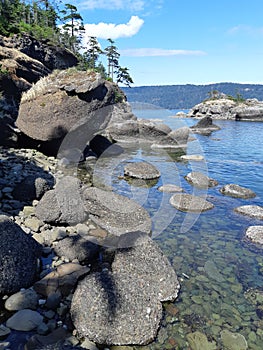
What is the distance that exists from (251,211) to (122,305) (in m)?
7.14

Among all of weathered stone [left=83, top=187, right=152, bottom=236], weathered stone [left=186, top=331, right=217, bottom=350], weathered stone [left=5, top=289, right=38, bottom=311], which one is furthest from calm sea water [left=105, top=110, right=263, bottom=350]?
weathered stone [left=5, top=289, right=38, bottom=311]

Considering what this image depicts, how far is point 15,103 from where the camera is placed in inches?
699

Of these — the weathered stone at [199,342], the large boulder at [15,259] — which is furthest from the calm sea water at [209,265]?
the large boulder at [15,259]

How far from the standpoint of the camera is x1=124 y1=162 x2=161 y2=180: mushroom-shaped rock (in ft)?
48.4

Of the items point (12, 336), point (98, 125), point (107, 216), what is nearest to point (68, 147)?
point (98, 125)

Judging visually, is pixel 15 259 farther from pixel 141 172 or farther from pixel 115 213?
pixel 141 172

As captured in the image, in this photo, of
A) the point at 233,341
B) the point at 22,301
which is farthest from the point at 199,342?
the point at 22,301

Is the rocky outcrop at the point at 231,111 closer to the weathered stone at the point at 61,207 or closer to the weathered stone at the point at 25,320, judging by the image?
the weathered stone at the point at 61,207

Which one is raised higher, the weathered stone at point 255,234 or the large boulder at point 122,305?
the large boulder at point 122,305

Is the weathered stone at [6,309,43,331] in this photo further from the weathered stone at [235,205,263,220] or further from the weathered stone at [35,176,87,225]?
the weathered stone at [235,205,263,220]

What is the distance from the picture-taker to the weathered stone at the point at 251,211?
10.1 m

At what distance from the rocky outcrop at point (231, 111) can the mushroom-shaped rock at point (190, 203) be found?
53.8 meters

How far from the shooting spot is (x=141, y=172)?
48.9ft

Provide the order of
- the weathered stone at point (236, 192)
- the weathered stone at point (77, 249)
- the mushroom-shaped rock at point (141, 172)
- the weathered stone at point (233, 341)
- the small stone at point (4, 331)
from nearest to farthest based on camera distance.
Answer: the small stone at point (4, 331) < the weathered stone at point (233, 341) < the weathered stone at point (77, 249) < the weathered stone at point (236, 192) < the mushroom-shaped rock at point (141, 172)
